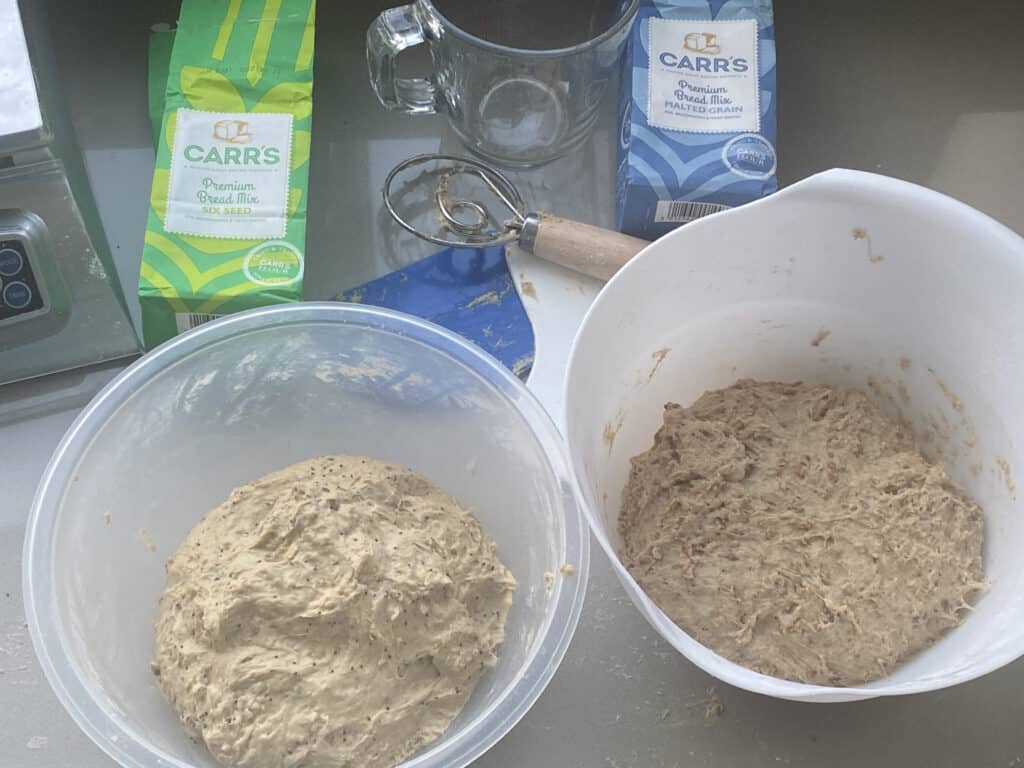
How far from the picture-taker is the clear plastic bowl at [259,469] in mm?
743

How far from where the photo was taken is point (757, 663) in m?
0.77

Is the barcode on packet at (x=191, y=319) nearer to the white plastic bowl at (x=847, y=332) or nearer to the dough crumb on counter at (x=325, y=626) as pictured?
the dough crumb on counter at (x=325, y=626)

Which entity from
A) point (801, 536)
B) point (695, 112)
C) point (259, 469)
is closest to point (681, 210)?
point (695, 112)

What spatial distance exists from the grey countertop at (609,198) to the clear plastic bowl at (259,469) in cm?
10

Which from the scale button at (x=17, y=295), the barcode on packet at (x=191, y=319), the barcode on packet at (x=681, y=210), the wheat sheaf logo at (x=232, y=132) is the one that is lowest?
the barcode on packet at (x=191, y=319)

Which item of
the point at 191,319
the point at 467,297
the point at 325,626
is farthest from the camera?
the point at 467,297

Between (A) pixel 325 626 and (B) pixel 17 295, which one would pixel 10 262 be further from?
Answer: (A) pixel 325 626

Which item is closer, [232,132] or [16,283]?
[16,283]

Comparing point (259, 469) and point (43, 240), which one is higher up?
point (43, 240)

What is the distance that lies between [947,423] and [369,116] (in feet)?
2.15

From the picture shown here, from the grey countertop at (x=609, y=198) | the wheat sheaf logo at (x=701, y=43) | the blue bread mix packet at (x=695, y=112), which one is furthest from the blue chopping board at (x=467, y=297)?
the wheat sheaf logo at (x=701, y=43)

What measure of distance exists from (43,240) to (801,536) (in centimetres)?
64

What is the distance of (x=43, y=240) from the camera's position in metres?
0.77

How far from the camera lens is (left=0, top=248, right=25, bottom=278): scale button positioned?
765mm
